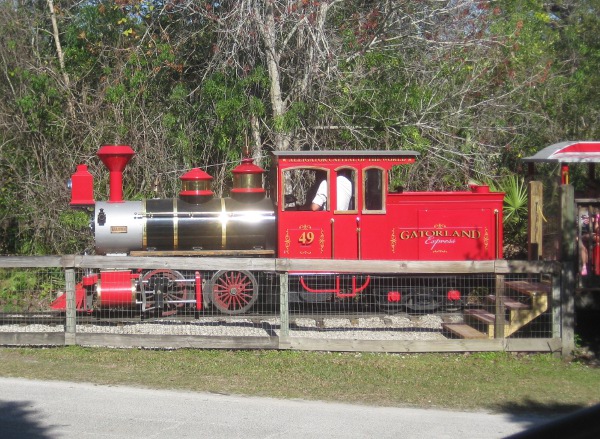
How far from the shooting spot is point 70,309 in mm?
9211

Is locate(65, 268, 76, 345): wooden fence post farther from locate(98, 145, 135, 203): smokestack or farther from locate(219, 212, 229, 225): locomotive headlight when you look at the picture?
locate(219, 212, 229, 225): locomotive headlight

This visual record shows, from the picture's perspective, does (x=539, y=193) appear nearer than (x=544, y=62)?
Yes

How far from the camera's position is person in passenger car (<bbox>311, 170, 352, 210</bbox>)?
37.9ft

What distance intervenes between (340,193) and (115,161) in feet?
11.5

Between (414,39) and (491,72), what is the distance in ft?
5.71

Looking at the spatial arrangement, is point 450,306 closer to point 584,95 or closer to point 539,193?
point 539,193

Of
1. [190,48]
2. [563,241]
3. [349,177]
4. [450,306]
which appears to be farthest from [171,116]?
[563,241]

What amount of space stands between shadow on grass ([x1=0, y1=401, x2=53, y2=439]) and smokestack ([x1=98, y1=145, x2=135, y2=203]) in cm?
518

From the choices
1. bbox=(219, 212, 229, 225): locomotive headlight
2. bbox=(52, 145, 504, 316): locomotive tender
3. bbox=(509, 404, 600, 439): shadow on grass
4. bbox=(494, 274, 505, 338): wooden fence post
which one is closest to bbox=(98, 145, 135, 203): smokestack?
bbox=(52, 145, 504, 316): locomotive tender

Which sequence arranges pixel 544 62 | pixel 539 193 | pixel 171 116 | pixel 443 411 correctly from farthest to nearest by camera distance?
pixel 544 62
pixel 171 116
pixel 539 193
pixel 443 411

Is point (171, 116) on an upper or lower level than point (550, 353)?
upper

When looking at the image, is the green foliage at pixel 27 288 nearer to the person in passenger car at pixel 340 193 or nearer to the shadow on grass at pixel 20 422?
the person in passenger car at pixel 340 193

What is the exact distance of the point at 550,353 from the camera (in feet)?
29.3

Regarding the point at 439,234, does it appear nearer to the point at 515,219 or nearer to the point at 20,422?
the point at 515,219
